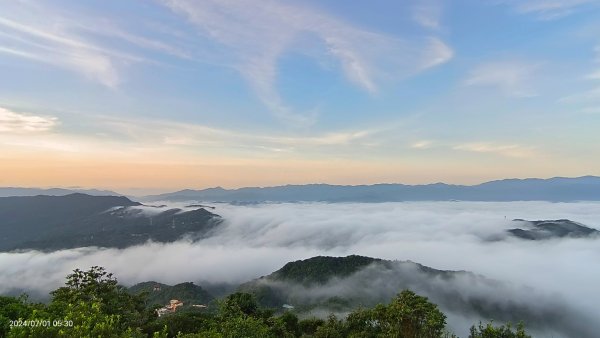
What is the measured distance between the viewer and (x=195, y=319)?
6319cm

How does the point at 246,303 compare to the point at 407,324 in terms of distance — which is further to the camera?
the point at 246,303

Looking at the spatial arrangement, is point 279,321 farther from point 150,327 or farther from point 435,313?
point 435,313

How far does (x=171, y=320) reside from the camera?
201 ft

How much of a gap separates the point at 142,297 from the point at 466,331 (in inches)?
6838

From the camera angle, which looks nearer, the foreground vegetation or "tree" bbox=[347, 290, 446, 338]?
the foreground vegetation

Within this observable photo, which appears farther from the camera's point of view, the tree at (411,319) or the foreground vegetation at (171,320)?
the tree at (411,319)

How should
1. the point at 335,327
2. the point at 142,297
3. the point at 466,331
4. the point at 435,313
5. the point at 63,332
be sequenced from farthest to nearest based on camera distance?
1. the point at 466,331
2. the point at 142,297
3. the point at 335,327
4. the point at 435,313
5. the point at 63,332

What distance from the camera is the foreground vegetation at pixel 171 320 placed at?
679 inches

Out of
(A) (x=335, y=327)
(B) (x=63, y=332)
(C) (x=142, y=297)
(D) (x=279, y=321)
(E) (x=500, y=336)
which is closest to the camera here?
(B) (x=63, y=332)

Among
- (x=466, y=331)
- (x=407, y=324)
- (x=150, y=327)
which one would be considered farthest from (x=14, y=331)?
(x=466, y=331)

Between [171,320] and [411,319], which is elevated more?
[411,319]

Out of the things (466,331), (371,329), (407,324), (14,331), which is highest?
(14,331)

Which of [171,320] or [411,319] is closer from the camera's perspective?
[411,319]

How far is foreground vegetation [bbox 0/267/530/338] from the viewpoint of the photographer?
1725 centimetres
